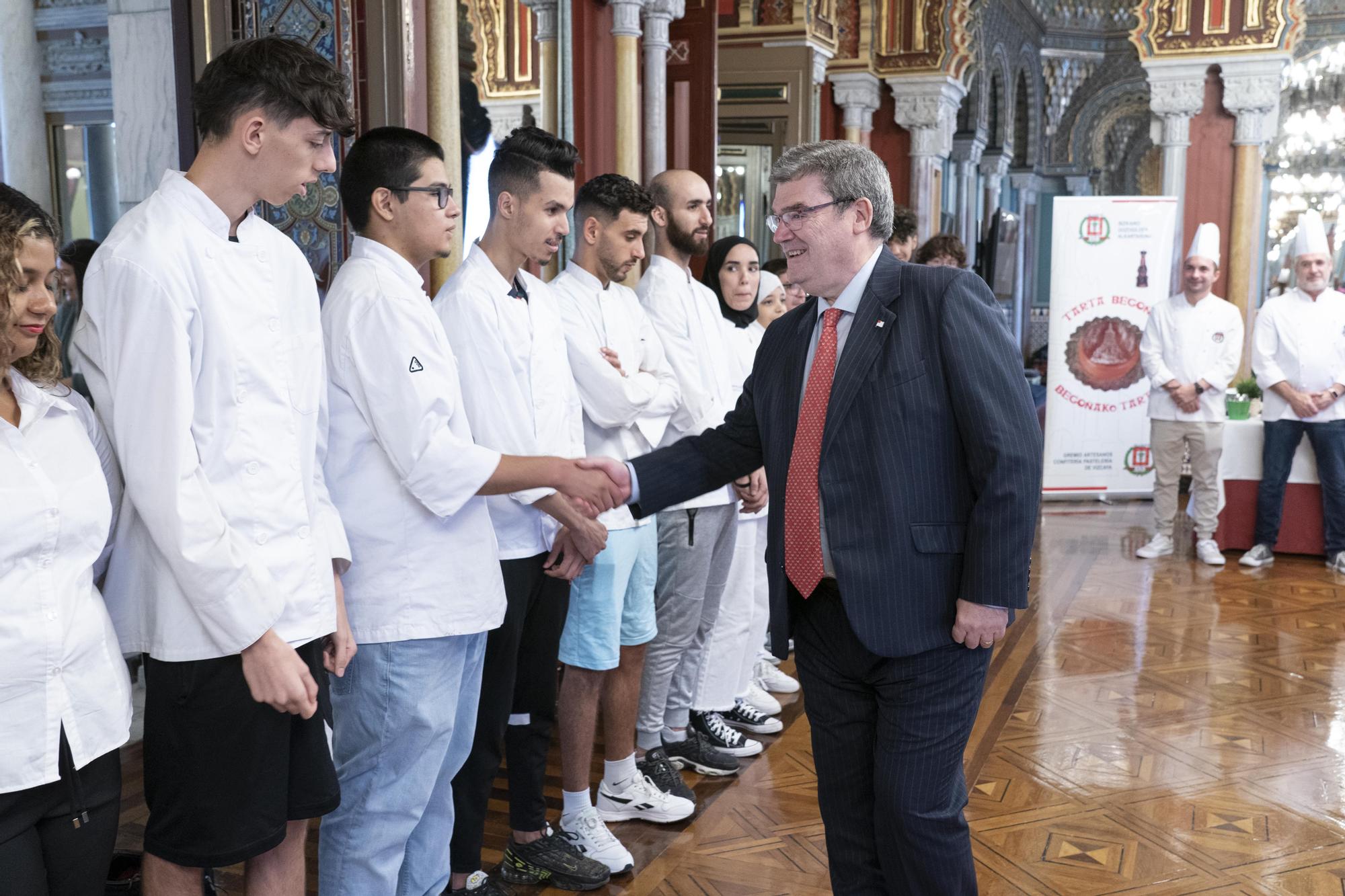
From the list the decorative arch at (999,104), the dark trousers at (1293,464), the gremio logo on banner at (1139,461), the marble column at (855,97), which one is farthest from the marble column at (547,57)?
the decorative arch at (999,104)

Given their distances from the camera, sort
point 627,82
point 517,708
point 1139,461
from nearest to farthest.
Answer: point 517,708 < point 627,82 < point 1139,461

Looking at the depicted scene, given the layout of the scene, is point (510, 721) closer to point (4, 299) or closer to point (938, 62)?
point (4, 299)

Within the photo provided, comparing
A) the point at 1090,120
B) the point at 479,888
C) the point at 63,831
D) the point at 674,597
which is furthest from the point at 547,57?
the point at 1090,120

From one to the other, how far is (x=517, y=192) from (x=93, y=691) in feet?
4.35

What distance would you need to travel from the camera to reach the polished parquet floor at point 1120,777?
2738 mm

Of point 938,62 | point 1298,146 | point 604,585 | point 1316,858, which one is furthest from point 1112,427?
point 1298,146

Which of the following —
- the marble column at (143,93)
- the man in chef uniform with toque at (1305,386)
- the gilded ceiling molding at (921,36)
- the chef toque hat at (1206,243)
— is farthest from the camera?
the gilded ceiling molding at (921,36)

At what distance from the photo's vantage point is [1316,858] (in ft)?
9.25

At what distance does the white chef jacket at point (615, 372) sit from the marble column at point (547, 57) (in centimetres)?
200

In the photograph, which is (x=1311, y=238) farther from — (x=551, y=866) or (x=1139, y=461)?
(x=551, y=866)

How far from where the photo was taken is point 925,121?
9.84 metres

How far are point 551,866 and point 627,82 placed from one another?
11.2ft

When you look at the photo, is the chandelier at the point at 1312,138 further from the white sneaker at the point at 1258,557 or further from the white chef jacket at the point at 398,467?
the white chef jacket at the point at 398,467

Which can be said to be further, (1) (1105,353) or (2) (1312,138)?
(2) (1312,138)
